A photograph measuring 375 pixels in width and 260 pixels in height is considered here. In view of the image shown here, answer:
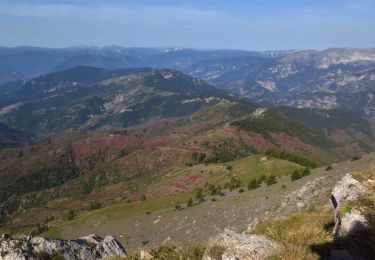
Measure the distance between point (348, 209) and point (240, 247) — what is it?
6803mm

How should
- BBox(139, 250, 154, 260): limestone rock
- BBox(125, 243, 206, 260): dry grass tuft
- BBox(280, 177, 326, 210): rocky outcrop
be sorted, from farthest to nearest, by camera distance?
BBox(280, 177, 326, 210): rocky outcrop
BBox(139, 250, 154, 260): limestone rock
BBox(125, 243, 206, 260): dry grass tuft

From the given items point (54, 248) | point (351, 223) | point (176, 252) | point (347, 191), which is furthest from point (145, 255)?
point (347, 191)

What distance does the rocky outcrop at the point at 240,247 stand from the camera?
15168 millimetres

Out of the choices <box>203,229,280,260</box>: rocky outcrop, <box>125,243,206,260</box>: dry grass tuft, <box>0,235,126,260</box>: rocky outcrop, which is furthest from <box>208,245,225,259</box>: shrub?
<box>0,235,126,260</box>: rocky outcrop

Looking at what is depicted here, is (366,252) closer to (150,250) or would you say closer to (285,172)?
(150,250)

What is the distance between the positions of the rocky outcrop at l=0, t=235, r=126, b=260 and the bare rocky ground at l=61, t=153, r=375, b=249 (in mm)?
20128

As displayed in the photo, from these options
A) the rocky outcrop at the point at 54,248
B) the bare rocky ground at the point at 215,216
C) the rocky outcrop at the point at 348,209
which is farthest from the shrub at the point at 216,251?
the bare rocky ground at the point at 215,216

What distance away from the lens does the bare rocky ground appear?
161 ft

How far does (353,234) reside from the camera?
58.6 ft

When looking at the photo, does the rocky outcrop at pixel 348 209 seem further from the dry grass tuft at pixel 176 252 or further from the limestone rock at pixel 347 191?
the dry grass tuft at pixel 176 252

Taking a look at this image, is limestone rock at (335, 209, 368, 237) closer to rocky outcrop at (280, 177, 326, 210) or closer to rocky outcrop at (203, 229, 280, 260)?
rocky outcrop at (203, 229, 280, 260)

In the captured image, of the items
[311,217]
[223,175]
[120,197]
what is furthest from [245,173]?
[311,217]

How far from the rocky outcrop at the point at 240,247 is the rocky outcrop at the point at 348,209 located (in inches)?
167

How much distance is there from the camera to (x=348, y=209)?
66.2 feet
